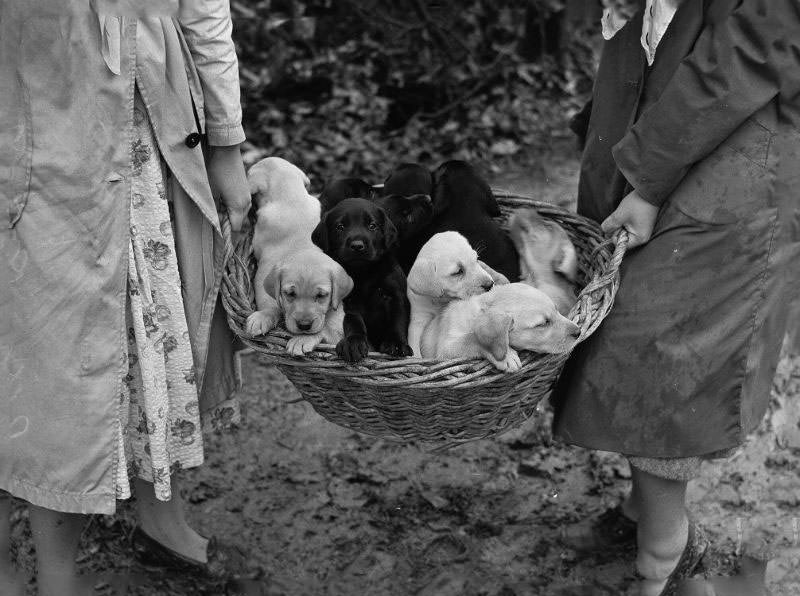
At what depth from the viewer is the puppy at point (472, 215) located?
336cm

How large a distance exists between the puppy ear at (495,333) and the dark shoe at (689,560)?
1269 millimetres

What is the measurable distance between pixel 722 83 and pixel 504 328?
2.82 ft

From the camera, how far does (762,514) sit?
3877 millimetres

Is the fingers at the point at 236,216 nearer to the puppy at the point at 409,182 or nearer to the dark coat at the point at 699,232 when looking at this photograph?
the puppy at the point at 409,182

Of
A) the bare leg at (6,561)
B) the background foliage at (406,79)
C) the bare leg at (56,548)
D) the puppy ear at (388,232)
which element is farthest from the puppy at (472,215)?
the background foliage at (406,79)

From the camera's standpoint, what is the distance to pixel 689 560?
3451 mm

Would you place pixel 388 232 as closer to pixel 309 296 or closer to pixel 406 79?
pixel 309 296

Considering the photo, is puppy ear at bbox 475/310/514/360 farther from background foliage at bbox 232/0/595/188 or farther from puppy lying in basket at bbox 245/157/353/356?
background foliage at bbox 232/0/595/188

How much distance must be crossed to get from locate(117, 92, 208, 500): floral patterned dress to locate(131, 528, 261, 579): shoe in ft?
1.74

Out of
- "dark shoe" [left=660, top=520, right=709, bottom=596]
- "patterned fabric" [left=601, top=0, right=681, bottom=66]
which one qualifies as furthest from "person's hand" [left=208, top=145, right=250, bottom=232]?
"dark shoe" [left=660, top=520, right=709, bottom=596]

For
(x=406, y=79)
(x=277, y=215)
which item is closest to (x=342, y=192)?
(x=277, y=215)

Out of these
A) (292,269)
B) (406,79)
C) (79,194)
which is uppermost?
(79,194)

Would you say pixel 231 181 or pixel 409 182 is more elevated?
pixel 231 181

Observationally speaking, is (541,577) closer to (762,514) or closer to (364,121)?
(762,514)
